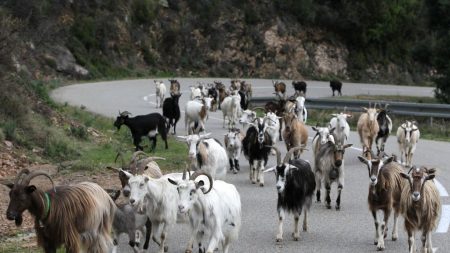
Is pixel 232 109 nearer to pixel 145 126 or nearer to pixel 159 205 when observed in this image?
pixel 145 126

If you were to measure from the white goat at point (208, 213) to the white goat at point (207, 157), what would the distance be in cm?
Result: 418

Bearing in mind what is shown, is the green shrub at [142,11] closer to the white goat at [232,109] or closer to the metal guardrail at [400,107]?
the metal guardrail at [400,107]

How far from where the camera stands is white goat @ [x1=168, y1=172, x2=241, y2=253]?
1080cm

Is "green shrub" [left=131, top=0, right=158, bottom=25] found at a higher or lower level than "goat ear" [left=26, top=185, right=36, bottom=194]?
higher

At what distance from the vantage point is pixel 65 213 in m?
9.91

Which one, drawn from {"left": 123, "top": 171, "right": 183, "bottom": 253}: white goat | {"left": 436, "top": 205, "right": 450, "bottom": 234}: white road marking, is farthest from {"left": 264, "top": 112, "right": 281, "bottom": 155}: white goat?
{"left": 123, "top": 171, "right": 183, "bottom": 253}: white goat

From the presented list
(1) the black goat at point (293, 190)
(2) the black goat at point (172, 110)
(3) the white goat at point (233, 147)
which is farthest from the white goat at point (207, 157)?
(2) the black goat at point (172, 110)

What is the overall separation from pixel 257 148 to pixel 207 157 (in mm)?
2626

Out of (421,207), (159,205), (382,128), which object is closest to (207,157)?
(159,205)

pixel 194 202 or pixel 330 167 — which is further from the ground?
pixel 194 202

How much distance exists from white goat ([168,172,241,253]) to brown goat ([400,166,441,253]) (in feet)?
8.08

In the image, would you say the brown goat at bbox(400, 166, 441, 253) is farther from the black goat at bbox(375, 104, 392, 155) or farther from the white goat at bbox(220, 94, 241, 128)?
the white goat at bbox(220, 94, 241, 128)

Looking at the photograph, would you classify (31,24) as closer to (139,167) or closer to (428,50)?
(428,50)

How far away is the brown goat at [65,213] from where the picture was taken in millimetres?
9695
